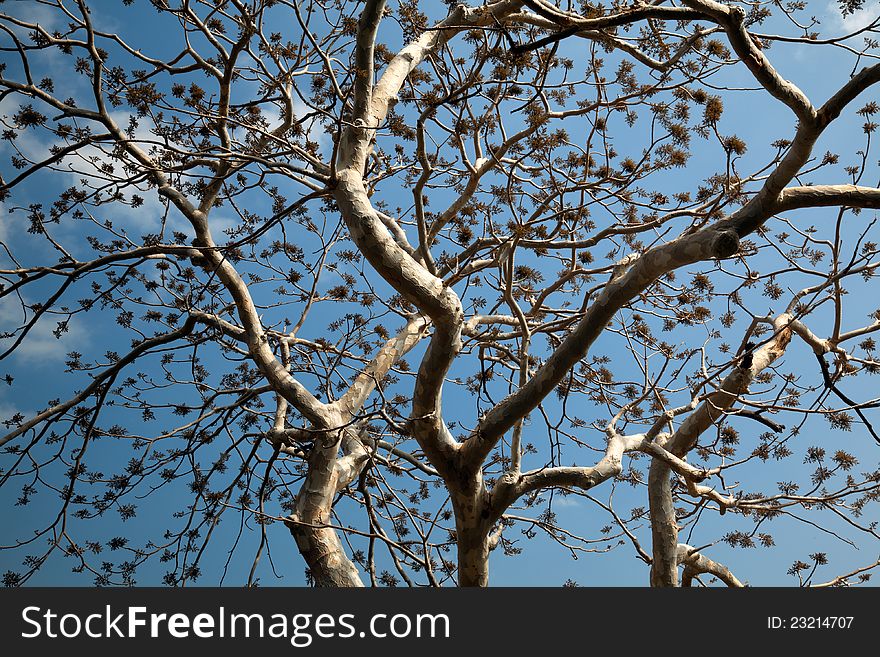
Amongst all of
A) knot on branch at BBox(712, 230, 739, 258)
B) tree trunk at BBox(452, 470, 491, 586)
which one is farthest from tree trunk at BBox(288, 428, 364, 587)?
knot on branch at BBox(712, 230, 739, 258)

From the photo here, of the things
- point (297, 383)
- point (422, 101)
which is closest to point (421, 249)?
point (422, 101)

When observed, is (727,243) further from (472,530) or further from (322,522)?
(322,522)

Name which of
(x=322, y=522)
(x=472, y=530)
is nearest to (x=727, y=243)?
(x=472, y=530)

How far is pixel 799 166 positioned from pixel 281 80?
2978mm

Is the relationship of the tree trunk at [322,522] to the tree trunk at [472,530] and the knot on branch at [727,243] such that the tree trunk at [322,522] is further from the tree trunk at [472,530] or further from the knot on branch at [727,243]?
the knot on branch at [727,243]

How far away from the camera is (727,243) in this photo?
2951 millimetres

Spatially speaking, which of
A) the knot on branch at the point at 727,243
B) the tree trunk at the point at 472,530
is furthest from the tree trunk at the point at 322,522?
the knot on branch at the point at 727,243

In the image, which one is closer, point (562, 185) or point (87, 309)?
point (562, 185)

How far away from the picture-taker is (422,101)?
11.8 feet

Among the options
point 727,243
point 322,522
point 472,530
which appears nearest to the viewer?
point 727,243

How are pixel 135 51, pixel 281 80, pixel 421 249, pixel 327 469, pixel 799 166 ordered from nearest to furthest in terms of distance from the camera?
pixel 799 166
pixel 421 249
pixel 281 80
pixel 327 469
pixel 135 51

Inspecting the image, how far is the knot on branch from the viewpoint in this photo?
9.66ft

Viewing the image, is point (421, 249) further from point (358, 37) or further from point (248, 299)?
point (248, 299)

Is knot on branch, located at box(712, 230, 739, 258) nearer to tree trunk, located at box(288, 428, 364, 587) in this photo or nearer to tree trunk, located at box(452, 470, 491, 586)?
tree trunk, located at box(452, 470, 491, 586)
